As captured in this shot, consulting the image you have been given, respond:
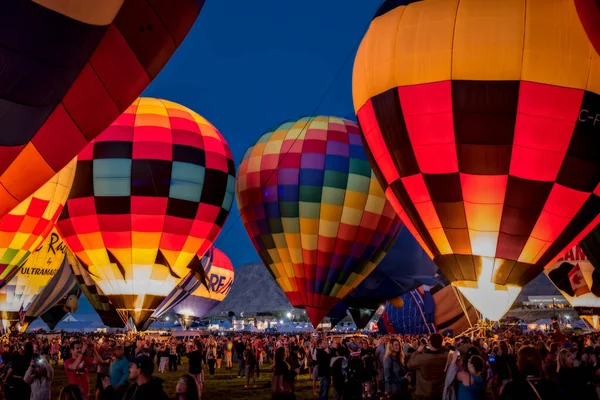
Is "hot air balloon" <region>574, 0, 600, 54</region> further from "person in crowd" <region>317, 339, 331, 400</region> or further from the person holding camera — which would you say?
the person holding camera

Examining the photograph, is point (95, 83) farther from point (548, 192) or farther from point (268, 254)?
point (268, 254)

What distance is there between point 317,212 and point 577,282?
13.0m

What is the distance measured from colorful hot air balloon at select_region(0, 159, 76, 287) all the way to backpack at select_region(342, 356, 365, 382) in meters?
7.69

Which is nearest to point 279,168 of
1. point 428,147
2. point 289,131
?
point 289,131

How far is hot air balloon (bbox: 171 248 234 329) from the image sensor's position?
44.9 metres

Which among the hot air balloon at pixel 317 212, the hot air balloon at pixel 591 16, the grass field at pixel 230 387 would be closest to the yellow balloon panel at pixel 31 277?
the grass field at pixel 230 387

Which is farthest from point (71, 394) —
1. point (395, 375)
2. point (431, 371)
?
point (395, 375)

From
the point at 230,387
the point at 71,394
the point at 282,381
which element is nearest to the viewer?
the point at 71,394

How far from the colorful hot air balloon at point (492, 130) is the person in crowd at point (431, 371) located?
539 centimetres

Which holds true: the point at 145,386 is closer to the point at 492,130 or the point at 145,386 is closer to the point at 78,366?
the point at 78,366

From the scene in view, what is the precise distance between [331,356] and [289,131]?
1076 cm

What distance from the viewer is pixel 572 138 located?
10.1 meters

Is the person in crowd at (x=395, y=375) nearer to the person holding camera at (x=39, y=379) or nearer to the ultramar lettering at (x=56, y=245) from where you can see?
the person holding camera at (x=39, y=379)

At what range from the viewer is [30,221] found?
1340 centimetres
